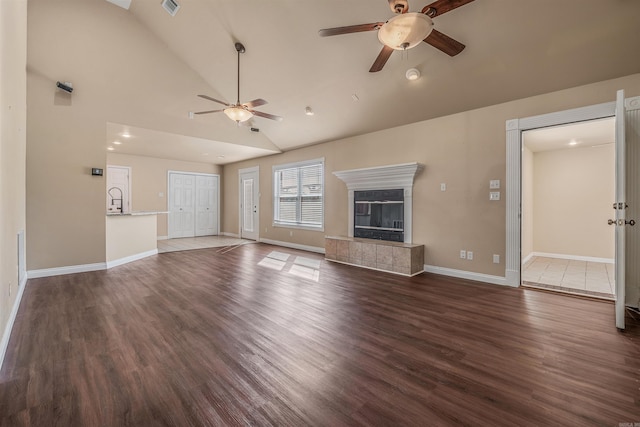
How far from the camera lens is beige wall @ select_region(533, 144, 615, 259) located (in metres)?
5.59

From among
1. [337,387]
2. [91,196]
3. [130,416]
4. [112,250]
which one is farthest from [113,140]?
[337,387]

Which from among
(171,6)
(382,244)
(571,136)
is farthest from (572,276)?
(171,6)

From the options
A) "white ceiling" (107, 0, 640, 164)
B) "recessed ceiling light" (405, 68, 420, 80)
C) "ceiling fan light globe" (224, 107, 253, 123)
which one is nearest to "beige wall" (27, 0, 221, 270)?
"white ceiling" (107, 0, 640, 164)

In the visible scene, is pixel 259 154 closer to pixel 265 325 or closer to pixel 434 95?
pixel 434 95

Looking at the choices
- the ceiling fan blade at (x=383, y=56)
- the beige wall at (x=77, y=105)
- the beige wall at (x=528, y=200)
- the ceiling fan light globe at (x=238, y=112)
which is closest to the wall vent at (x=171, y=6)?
the beige wall at (x=77, y=105)

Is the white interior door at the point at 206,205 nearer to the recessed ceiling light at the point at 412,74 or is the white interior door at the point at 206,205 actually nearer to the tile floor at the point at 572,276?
the recessed ceiling light at the point at 412,74

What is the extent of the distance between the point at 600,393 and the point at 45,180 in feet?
22.3

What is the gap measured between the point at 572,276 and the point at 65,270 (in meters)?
8.24

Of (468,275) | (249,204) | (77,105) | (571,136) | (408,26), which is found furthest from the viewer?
(249,204)

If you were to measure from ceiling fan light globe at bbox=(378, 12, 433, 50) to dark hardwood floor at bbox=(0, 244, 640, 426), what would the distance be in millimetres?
2504

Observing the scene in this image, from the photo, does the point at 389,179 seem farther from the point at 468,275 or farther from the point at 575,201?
the point at 575,201

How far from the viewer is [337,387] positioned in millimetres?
1734

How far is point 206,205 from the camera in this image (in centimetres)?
982

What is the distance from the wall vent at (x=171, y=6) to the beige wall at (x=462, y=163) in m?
3.75
